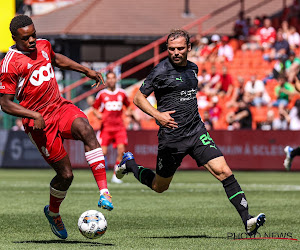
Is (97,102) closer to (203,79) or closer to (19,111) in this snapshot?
(203,79)

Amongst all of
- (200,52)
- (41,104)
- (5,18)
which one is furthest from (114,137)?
(41,104)

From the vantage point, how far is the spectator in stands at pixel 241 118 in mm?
22969

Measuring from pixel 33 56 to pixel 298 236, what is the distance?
366cm

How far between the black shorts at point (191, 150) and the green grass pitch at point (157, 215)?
88cm

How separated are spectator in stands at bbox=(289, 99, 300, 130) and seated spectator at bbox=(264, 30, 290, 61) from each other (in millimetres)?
2977

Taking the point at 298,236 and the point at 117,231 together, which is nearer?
the point at 298,236

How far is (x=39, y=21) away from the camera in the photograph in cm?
3484

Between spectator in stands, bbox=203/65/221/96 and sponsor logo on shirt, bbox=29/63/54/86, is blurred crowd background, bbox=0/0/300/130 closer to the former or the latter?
spectator in stands, bbox=203/65/221/96

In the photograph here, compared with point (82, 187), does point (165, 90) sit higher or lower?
higher

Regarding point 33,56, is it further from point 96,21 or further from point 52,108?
point 96,21

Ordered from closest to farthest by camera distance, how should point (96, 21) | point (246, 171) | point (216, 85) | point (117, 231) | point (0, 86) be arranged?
point (0, 86) → point (117, 231) → point (246, 171) → point (216, 85) → point (96, 21)

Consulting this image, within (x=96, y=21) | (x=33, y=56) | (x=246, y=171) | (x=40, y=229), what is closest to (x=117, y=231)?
(x=40, y=229)

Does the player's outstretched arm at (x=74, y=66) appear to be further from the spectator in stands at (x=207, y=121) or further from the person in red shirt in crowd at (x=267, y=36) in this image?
the person in red shirt in crowd at (x=267, y=36)

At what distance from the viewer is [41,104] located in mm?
8484
